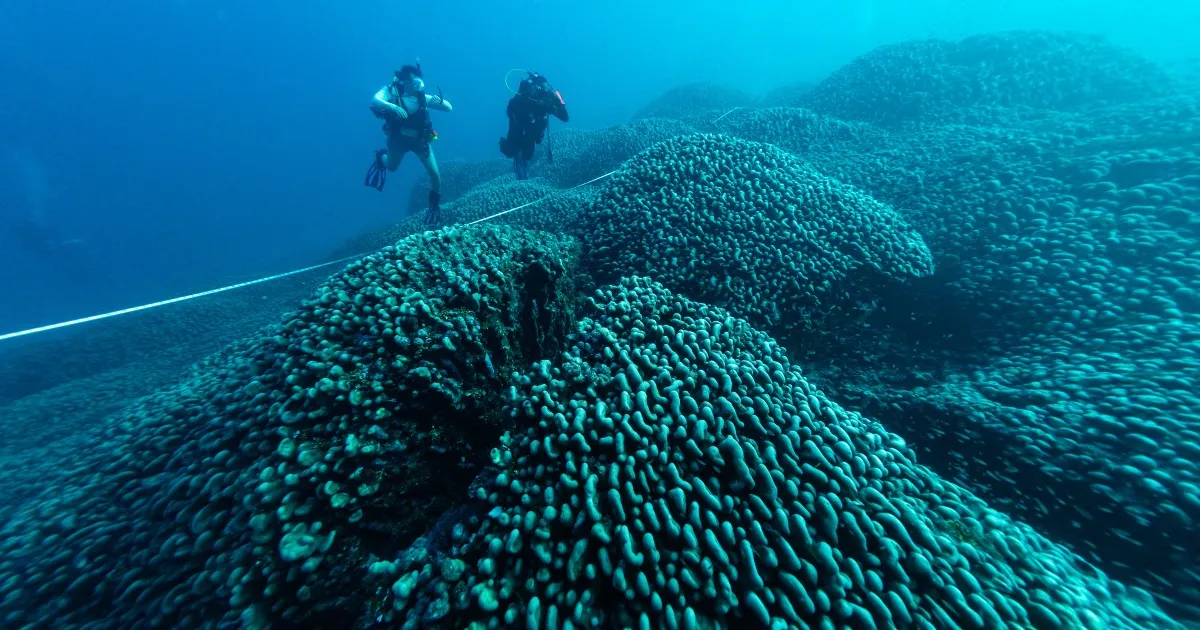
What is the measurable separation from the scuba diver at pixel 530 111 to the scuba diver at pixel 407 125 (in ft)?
5.67

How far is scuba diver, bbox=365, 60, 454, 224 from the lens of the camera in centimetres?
959

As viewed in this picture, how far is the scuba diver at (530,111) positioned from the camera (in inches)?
413

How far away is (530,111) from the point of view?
10836 mm

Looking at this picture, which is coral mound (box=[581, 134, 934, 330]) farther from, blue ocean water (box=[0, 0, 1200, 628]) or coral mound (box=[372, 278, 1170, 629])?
coral mound (box=[372, 278, 1170, 629])

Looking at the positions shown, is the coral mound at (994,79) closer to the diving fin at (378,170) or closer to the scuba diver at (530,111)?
the scuba diver at (530,111)

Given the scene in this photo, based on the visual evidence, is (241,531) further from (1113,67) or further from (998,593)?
(1113,67)

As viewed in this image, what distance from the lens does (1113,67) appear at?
11.3m

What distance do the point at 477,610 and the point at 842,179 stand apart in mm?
9287

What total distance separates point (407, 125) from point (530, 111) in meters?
3.01

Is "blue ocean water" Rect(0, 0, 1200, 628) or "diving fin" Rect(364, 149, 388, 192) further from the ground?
"diving fin" Rect(364, 149, 388, 192)

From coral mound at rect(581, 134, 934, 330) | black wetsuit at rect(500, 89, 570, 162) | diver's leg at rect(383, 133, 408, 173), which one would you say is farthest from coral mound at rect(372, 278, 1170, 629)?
diver's leg at rect(383, 133, 408, 173)

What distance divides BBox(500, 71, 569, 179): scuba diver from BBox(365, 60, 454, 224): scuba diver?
173 centimetres

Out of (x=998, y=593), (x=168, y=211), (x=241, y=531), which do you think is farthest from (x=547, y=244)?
(x=168, y=211)

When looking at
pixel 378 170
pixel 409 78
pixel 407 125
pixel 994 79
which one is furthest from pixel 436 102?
pixel 994 79
